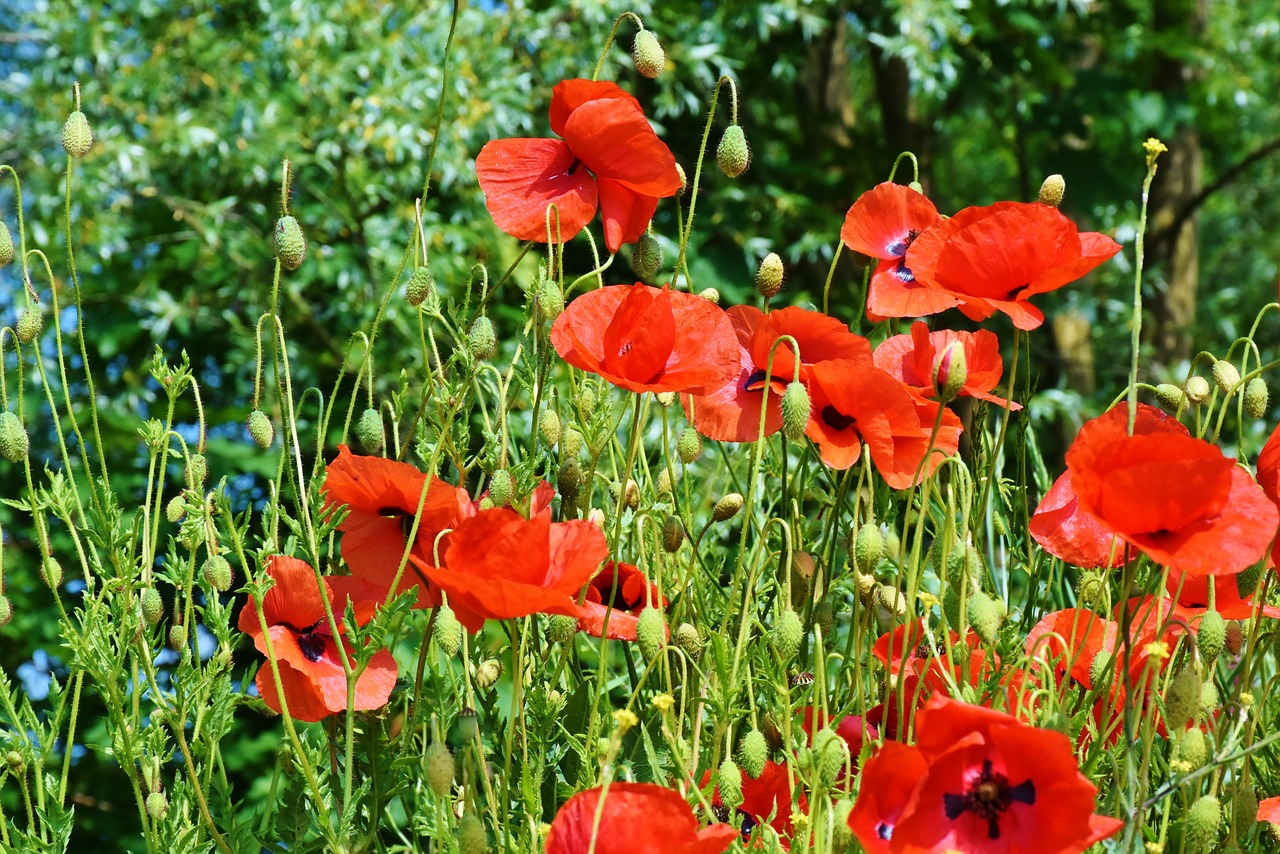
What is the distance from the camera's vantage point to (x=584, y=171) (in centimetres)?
92

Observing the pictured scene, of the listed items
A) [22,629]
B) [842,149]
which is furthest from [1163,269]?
[22,629]

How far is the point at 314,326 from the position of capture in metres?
3.21

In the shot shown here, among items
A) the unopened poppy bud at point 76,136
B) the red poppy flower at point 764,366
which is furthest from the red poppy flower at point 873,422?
the unopened poppy bud at point 76,136

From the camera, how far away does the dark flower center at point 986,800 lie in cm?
63

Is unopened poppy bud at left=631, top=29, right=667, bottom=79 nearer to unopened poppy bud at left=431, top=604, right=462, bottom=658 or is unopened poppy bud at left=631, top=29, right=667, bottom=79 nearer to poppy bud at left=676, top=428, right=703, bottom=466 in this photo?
poppy bud at left=676, top=428, right=703, bottom=466

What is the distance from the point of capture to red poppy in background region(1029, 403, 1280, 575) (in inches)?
25.0

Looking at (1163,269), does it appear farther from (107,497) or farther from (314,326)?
(107,497)

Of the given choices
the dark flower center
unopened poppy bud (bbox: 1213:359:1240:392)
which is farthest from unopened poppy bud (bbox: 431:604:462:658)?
unopened poppy bud (bbox: 1213:359:1240:392)

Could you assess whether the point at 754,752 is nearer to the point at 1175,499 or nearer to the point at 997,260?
the point at 1175,499

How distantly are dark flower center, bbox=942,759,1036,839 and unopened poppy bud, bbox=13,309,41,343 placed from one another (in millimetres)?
610

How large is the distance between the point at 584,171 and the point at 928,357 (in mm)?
264

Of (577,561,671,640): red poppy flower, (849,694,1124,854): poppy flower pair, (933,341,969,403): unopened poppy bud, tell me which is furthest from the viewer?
(577,561,671,640): red poppy flower

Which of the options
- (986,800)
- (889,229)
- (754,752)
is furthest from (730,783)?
(889,229)

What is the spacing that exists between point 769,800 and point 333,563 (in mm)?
325
